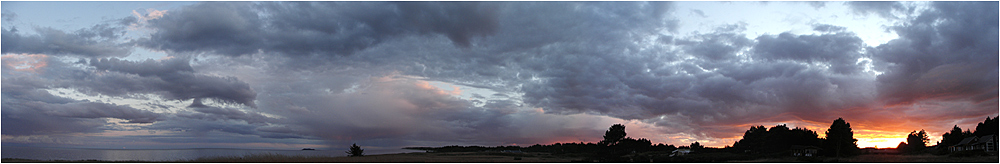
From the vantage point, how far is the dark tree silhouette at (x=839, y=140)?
76688mm

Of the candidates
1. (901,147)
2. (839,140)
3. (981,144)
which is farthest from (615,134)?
(901,147)

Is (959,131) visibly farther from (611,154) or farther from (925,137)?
(611,154)

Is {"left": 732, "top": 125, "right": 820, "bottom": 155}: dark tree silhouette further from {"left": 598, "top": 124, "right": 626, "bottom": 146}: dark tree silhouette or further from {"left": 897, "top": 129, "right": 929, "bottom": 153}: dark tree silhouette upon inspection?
{"left": 897, "top": 129, "right": 929, "bottom": 153}: dark tree silhouette

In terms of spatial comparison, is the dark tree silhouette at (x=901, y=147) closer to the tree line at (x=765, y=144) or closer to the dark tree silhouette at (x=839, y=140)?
the tree line at (x=765, y=144)

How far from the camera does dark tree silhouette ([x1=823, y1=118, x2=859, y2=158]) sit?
7669 cm

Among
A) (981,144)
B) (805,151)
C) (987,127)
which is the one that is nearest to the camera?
(981,144)

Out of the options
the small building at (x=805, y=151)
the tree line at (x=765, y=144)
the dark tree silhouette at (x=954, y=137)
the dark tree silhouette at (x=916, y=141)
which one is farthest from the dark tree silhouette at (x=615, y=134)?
the dark tree silhouette at (x=916, y=141)

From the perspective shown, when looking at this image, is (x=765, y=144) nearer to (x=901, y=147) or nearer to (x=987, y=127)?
(x=987, y=127)

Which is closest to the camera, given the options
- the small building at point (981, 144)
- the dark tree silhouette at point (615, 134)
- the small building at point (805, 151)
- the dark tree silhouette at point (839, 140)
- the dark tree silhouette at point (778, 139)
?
the small building at point (981, 144)

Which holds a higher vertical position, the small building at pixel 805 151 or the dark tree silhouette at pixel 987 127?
the dark tree silhouette at pixel 987 127

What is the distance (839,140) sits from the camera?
76125 millimetres

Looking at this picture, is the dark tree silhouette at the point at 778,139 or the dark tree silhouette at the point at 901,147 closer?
the dark tree silhouette at the point at 778,139

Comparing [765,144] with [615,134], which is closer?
[615,134]

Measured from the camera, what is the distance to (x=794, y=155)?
82.8 meters
